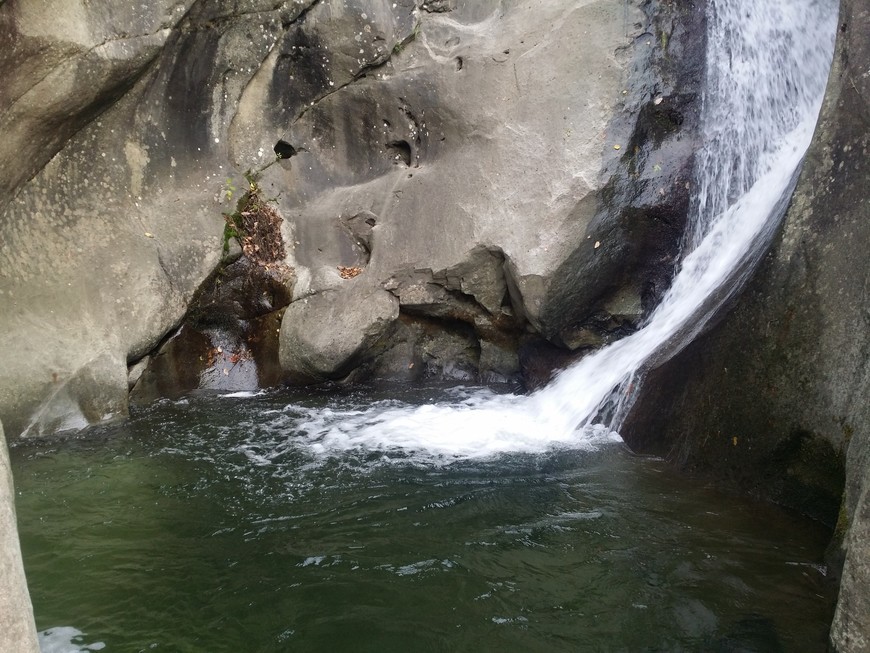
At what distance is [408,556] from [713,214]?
17.0ft

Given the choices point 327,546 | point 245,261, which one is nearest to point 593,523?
point 327,546

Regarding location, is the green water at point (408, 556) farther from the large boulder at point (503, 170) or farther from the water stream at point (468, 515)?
the large boulder at point (503, 170)

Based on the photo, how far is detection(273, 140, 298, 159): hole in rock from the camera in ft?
27.9

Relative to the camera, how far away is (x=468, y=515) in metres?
4.51

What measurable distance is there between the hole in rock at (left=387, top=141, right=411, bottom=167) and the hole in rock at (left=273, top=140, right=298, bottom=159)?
1.24 metres

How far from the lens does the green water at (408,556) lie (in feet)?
10.8

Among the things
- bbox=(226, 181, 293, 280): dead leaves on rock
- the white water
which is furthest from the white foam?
bbox=(226, 181, 293, 280): dead leaves on rock

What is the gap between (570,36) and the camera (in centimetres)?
726

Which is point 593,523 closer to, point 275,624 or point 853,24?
point 275,624

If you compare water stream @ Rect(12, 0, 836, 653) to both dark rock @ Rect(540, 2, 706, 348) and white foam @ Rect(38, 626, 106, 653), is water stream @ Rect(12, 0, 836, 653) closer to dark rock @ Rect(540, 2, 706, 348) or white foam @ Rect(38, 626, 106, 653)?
white foam @ Rect(38, 626, 106, 653)

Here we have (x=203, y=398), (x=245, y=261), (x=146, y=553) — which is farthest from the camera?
(x=245, y=261)

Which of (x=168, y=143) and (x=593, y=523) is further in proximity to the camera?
(x=168, y=143)

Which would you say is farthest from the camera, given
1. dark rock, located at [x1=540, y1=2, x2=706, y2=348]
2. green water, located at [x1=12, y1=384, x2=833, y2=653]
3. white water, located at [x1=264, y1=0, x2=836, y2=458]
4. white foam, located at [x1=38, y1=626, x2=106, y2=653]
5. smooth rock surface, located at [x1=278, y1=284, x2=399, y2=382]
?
smooth rock surface, located at [x1=278, y1=284, x2=399, y2=382]

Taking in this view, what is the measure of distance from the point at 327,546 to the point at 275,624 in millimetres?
784
